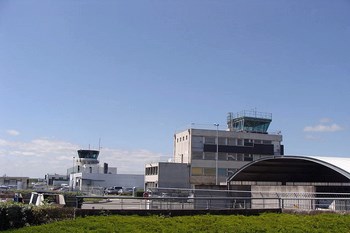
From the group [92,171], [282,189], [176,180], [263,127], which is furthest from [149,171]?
[282,189]

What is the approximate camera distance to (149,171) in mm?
86938

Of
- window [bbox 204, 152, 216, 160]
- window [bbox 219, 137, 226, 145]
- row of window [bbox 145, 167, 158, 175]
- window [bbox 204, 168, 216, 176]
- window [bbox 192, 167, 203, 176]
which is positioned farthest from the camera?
window [bbox 219, 137, 226, 145]

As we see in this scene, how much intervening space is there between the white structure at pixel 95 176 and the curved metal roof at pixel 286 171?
65.5 m

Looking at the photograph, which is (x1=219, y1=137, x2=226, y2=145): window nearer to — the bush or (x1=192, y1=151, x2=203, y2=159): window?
(x1=192, y1=151, x2=203, y2=159): window

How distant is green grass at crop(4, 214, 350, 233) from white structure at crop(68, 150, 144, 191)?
101 meters

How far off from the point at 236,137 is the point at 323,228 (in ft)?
254

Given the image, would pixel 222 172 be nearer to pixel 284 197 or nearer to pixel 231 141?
pixel 231 141

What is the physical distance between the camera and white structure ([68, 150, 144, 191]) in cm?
11595

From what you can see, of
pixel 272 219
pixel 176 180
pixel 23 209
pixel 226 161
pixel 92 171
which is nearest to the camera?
pixel 272 219

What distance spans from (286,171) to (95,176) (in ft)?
253

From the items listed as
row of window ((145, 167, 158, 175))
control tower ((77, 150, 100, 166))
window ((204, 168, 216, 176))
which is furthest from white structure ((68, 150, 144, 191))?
window ((204, 168, 216, 176))

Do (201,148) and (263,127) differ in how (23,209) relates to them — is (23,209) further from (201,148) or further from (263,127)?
(263,127)

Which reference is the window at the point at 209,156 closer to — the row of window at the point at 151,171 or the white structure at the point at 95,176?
the row of window at the point at 151,171

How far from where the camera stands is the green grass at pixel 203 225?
33.6 feet
